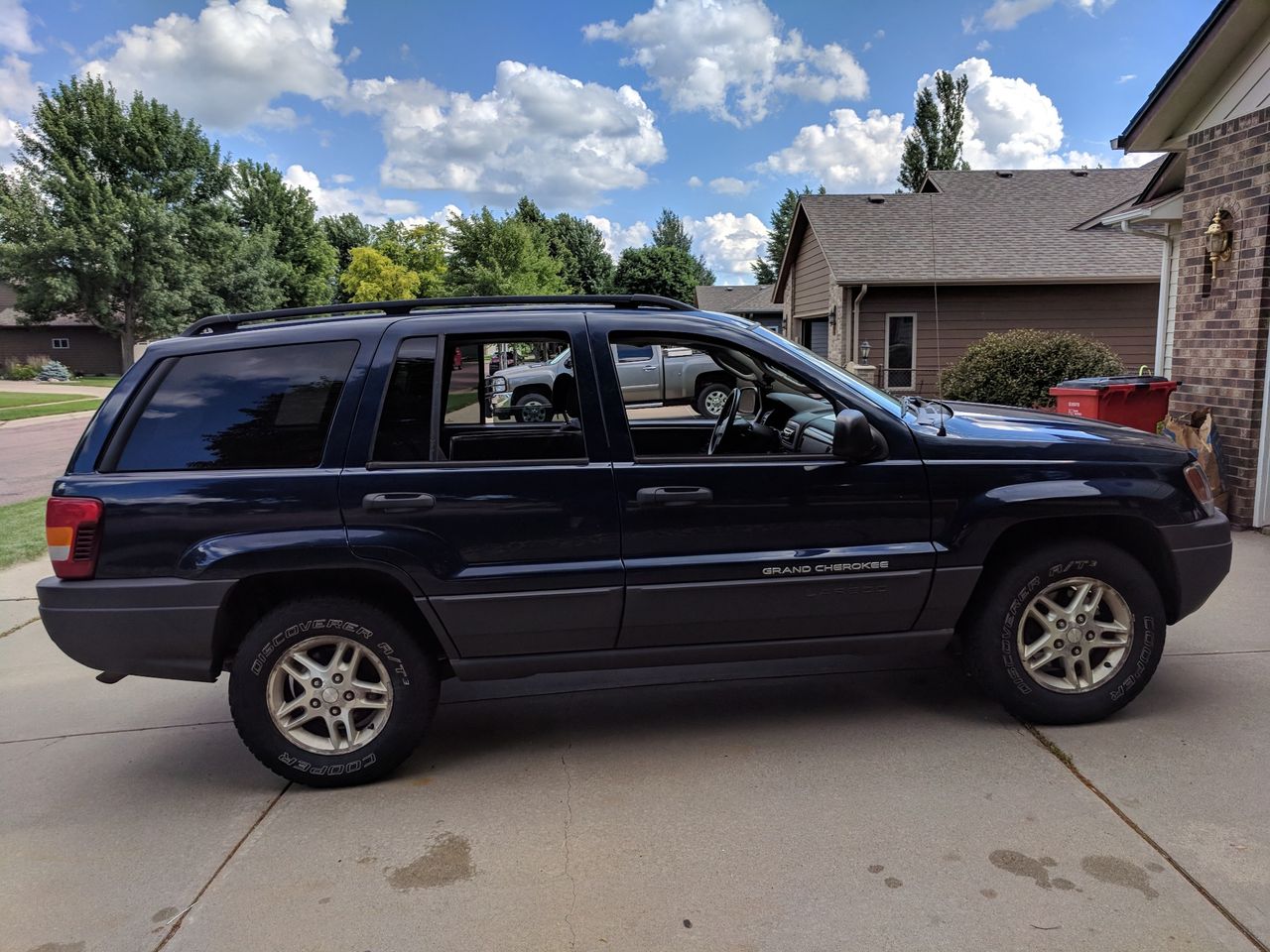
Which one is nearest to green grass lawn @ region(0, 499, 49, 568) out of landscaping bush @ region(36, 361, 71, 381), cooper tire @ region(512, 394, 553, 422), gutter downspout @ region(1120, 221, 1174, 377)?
cooper tire @ region(512, 394, 553, 422)

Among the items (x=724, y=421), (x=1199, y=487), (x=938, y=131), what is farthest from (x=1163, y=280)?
(x=938, y=131)

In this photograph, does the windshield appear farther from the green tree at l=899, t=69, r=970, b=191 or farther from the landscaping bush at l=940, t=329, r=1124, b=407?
the green tree at l=899, t=69, r=970, b=191

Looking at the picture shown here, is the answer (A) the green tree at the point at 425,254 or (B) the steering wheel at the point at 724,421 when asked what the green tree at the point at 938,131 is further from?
(B) the steering wheel at the point at 724,421

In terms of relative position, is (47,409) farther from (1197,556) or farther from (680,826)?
(1197,556)

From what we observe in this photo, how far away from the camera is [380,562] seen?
3.34m

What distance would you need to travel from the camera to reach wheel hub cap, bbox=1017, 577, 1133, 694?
3.70 m

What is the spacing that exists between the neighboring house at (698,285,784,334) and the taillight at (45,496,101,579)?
4072 cm

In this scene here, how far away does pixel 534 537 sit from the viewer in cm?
343

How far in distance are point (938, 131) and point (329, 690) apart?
124 feet

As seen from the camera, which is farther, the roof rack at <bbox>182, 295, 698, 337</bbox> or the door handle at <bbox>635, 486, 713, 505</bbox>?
the roof rack at <bbox>182, 295, 698, 337</bbox>

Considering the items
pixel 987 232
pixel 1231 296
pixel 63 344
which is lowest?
pixel 1231 296

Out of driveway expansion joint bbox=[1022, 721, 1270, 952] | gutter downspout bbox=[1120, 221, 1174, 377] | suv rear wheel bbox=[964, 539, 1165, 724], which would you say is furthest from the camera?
gutter downspout bbox=[1120, 221, 1174, 377]

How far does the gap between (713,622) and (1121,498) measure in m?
1.81

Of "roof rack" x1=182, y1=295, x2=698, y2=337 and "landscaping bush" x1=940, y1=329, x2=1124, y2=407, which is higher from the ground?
"roof rack" x1=182, y1=295, x2=698, y2=337
